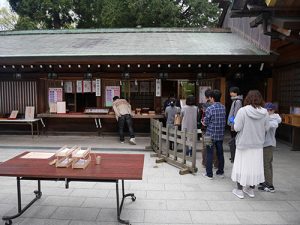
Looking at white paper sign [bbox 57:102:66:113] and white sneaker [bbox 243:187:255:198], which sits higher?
white paper sign [bbox 57:102:66:113]

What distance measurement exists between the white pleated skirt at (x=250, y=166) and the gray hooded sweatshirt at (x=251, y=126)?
0.35 feet

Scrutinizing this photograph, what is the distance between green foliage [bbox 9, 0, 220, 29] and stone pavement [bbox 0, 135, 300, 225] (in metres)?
14.6

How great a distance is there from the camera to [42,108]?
9.58m

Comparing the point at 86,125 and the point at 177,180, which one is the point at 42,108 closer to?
the point at 86,125

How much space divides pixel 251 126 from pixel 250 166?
623 mm

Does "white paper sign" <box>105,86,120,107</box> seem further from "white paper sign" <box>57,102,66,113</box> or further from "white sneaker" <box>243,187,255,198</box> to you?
"white sneaker" <box>243,187,255,198</box>

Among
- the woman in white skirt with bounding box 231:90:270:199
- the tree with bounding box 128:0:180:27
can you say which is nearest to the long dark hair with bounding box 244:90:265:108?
the woman in white skirt with bounding box 231:90:270:199

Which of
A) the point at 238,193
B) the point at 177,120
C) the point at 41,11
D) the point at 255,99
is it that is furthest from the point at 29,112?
the point at 41,11

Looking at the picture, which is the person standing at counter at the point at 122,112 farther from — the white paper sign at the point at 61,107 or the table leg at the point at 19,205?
the table leg at the point at 19,205

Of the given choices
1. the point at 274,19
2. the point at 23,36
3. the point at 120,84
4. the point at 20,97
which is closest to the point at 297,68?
the point at 274,19

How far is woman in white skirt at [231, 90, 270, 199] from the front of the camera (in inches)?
161

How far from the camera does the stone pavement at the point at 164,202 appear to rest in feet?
11.9

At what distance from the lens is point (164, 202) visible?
420 cm

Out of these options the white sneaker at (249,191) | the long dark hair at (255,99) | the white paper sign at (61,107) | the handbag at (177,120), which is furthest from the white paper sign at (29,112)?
the long dark hair at (255,99)
